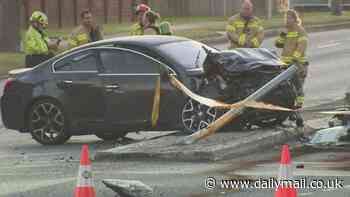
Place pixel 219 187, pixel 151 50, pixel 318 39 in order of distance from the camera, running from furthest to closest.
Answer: pixel 318 39, pixel 151 50, pixel 219 187

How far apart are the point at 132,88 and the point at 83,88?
0.76 meters

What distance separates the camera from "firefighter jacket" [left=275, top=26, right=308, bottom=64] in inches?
595

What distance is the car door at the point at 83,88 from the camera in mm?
14016

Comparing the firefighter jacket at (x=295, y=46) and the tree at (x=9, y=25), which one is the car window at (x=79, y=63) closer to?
the firefighter jacket at (x=295, y=46)

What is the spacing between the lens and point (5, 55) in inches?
1169

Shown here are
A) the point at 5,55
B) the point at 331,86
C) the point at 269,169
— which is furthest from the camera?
the point at 5,55

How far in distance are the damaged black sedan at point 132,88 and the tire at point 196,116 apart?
0.01m

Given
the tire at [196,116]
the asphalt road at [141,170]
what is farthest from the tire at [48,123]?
the tire at [196,116]

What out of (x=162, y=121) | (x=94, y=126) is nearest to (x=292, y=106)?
(x=162, y=121)

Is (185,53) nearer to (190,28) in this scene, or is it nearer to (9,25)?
(9,25)

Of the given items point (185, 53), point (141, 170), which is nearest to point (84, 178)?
point (141, 170)

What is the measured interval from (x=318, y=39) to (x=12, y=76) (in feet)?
73.5

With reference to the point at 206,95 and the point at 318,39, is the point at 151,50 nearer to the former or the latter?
the point at 206,95

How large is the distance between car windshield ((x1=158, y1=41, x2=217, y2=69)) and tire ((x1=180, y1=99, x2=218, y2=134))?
596 millimetres
